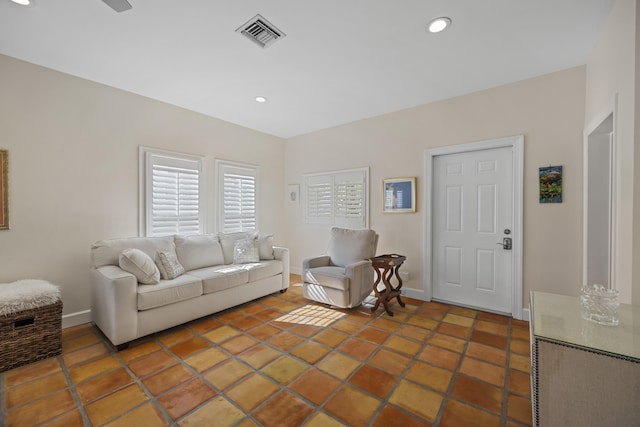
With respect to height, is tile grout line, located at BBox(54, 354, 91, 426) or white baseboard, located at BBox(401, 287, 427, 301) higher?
white baseboard, located at BBox(401, 287, 427, 301)

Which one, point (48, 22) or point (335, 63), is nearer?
point (48, 22)

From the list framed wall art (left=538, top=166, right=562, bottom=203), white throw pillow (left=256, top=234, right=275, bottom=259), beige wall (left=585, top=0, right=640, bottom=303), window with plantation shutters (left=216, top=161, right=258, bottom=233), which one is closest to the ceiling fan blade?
window with plantation shutters (left=216, top=161, right=258, bottom=233)

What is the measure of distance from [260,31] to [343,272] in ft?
8.81

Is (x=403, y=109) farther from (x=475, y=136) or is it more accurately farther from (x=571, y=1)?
(x=571, y=1)

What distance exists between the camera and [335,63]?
2672 mm

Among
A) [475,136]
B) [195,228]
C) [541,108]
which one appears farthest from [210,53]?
[541,108]

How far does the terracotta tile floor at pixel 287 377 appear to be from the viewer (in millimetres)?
1659

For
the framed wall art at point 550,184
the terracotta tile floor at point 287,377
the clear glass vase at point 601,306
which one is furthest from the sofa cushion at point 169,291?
the framed wall art at point 550,184

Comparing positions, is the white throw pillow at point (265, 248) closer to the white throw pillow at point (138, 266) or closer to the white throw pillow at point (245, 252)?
the white throw pillow at point (245, 252)

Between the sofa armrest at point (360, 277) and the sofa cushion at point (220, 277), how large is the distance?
1.33 meters

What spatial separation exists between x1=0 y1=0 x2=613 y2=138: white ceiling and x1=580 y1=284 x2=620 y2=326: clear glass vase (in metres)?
1.97

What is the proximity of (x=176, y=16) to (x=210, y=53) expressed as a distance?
1.57ft

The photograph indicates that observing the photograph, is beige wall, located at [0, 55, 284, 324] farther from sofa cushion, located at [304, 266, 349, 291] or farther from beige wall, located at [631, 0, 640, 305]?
beige wall, located at [631, 0, 640, 305]

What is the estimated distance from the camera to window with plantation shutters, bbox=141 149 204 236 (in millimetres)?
3492
